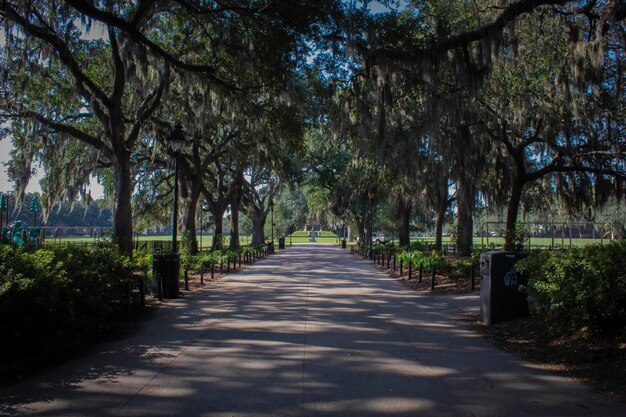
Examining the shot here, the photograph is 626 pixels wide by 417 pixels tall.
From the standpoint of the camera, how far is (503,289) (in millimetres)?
8438

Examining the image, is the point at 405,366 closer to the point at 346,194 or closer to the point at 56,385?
the point at 56,385

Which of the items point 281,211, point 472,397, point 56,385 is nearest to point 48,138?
point 56,385

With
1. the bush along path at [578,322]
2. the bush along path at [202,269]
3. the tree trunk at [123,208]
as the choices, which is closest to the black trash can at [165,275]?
the bush along path at [202,269]

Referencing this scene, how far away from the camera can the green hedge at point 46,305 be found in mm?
5473

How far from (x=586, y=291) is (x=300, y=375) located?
3.79 m

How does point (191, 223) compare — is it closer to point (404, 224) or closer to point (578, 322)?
point (404, 224)

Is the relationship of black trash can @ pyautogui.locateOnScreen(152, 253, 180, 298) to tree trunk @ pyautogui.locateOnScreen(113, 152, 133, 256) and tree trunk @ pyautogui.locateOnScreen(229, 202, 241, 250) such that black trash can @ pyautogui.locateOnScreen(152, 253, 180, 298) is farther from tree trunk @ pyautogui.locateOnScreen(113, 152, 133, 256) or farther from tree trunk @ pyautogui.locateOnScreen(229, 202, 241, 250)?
tree trunk @ pyautogui.locateOnScreen(229, 202, 241, 250)

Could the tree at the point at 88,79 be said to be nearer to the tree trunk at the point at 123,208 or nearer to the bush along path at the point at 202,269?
the tree trunk at the point at 123,208

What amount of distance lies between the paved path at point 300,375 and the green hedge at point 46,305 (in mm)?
448

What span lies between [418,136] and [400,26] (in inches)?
244

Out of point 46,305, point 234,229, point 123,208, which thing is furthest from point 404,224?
point 46,305

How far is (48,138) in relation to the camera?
17.8 m

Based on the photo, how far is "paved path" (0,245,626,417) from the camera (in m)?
4.46

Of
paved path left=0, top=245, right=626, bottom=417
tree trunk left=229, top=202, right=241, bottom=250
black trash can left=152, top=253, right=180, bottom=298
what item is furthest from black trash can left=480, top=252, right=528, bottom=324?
tree trunk left=229, top=202, right=241, bottom=250
